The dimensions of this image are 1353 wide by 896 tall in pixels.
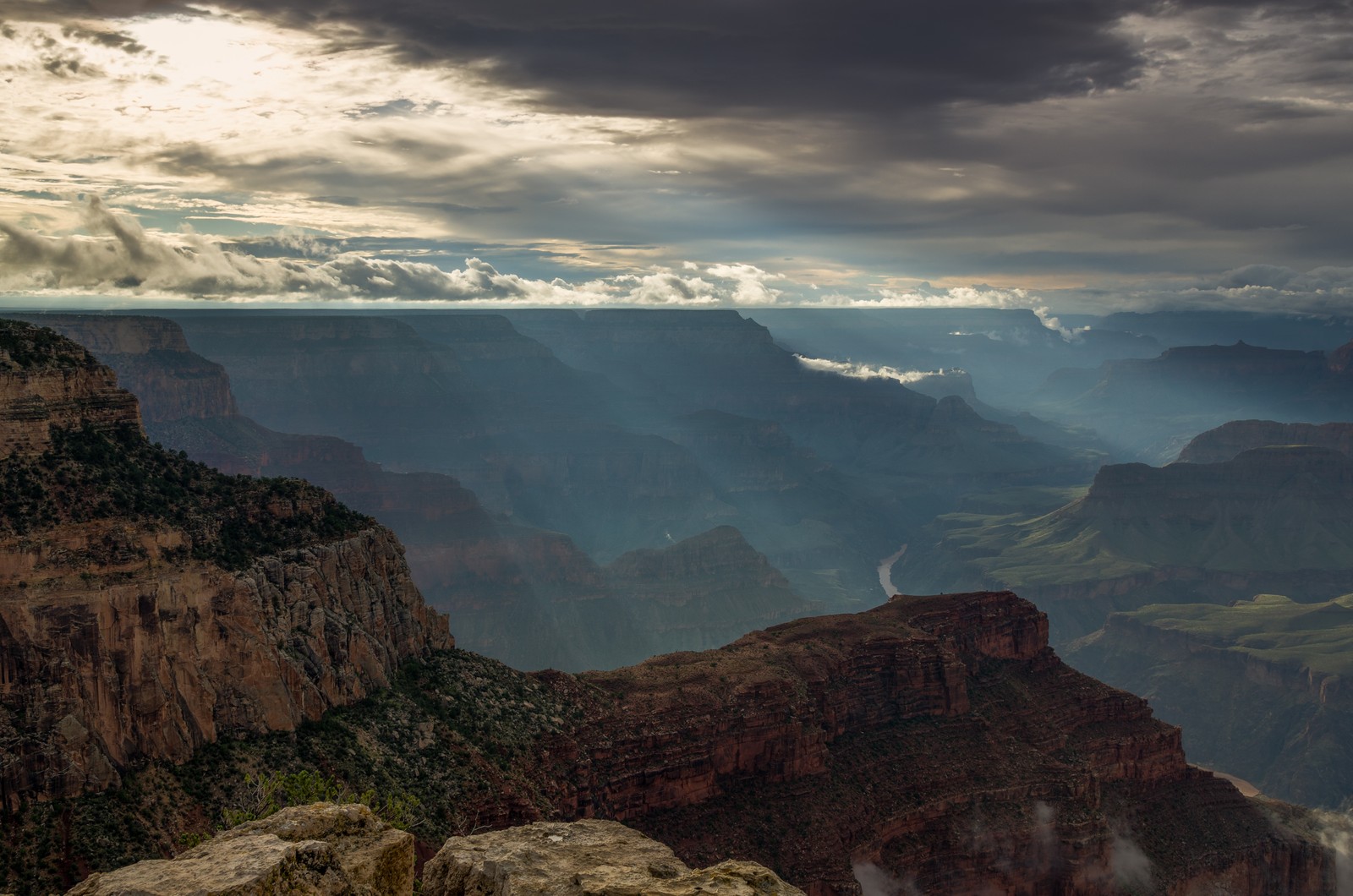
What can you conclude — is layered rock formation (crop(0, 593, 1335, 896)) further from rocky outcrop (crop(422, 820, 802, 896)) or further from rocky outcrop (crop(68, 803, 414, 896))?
rocky outcrop (crop(68, 803, 414, 896))

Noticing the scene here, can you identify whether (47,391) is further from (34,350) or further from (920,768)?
(920,768)

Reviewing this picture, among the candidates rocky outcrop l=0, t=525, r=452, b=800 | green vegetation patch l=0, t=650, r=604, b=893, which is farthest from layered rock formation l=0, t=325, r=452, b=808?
green vegetation patch l=0, t=650, r=604, b=893

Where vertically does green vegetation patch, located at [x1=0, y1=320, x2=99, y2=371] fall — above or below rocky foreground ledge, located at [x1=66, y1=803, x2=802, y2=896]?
above

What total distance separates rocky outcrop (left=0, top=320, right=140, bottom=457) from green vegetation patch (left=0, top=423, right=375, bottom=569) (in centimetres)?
81

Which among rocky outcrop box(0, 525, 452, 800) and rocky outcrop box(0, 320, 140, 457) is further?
rocky outcrop box(0, 320, 140, 457)

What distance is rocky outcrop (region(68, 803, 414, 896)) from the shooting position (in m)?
19.2

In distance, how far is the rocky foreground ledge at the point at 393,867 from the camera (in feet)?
A: 64.1

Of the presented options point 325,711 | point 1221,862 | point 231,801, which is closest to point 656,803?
point 325,711

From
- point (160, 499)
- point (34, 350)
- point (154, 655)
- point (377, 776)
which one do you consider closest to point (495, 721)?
point (377, 776)

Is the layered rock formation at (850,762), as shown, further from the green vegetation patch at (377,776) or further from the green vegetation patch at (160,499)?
the green vegetation patch at (160,499)

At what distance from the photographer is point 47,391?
58.8 meters

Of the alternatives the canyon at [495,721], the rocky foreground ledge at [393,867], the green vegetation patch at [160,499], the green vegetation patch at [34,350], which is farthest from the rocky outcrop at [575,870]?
the green vegetation patch at [34,350]

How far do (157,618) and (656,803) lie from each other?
3570cm

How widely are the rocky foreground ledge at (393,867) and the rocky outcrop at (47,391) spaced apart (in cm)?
4151
